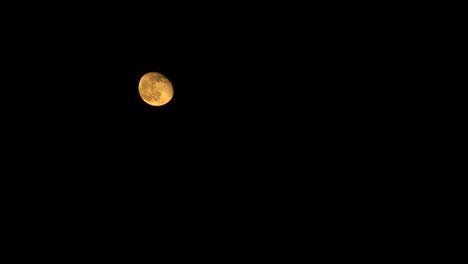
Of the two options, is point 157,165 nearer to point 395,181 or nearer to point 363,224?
point 363,224

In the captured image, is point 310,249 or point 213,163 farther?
point 213,163

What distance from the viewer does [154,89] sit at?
352cm

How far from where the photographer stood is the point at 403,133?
4.00m

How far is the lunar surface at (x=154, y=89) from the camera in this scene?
3.43m

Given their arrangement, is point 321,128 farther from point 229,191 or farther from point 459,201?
point 459,201

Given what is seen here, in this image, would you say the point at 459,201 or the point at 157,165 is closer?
the point at 459,201

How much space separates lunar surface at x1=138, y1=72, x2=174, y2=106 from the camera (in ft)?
11.2

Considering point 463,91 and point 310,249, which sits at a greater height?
point 463,91

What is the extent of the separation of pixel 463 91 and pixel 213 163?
2894 mm

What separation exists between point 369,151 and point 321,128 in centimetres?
62

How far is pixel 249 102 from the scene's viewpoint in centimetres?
409

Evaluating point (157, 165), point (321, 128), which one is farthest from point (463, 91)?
point (157, 165)

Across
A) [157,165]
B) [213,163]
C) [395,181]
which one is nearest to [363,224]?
[395,181]

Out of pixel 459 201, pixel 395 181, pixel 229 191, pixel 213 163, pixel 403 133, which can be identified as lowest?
pixel 459 201
